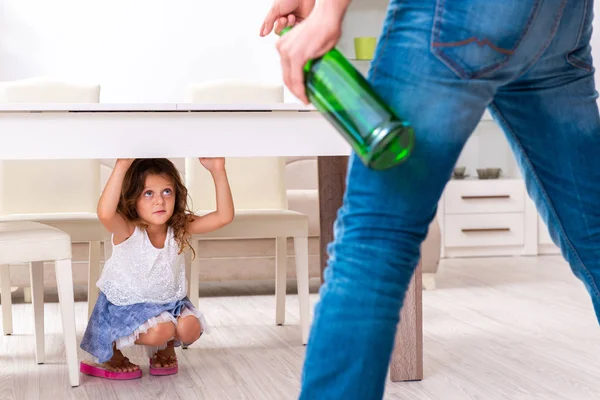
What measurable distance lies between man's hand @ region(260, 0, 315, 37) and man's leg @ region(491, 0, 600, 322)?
0.26 metres

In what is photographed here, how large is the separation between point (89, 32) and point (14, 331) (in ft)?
7.82

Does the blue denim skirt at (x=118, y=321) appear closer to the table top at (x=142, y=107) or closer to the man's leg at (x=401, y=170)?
the table top at (x=142, y=107)

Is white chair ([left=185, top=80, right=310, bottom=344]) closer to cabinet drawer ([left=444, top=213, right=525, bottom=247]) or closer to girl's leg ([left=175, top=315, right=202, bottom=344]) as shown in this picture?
girl's leg ([left=175, top=315, right=202, bottom=344])

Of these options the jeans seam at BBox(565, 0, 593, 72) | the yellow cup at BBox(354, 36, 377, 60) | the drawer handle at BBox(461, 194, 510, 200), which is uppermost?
the yellow cup at BBox(354, 36, 377, 60)

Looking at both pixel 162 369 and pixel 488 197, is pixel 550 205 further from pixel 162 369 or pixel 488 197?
pixel 488 197

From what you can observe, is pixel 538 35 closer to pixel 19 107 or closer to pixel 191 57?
pixel 19 107

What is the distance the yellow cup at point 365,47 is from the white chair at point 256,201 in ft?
3.65

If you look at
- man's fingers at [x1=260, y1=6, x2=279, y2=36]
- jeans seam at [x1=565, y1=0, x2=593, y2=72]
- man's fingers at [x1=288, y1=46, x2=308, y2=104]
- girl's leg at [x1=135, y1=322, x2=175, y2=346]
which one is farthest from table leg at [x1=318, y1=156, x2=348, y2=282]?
man's fingers at [x1=288, y1=46, x2=308, y2=104]

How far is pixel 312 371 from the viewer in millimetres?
738

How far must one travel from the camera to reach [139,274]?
2031 mm

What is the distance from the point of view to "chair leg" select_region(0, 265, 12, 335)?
2.59m

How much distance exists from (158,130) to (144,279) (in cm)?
56

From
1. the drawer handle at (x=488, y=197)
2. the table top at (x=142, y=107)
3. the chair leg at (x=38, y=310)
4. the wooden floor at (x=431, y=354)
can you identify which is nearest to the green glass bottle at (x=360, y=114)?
the table top at (x=142, y=107)

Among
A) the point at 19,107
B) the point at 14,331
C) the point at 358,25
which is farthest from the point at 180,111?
the point at 358,25
